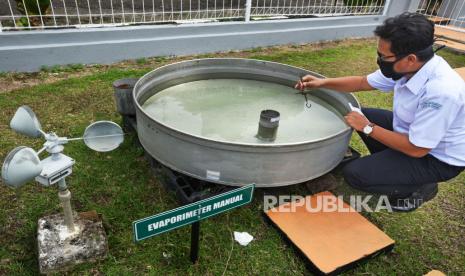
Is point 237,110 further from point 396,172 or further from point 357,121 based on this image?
point 396,172

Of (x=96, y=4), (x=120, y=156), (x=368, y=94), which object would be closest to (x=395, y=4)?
(x=368, y=94)

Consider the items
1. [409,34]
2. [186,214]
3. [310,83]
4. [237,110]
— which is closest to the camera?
[186,214]

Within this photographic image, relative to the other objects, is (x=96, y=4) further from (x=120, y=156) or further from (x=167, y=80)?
(x=120, y=156)

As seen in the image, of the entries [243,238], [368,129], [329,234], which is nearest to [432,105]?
[368,129]

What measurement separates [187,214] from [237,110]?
1.89 metres

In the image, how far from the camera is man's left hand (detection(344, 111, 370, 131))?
2473 millimetres

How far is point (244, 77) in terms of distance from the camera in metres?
3.88

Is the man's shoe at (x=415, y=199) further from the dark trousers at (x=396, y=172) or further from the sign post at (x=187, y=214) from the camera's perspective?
the sign post at (x=187, y=214)

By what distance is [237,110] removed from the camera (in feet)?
11.4

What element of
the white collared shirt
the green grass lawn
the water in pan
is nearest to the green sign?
the green grass lawn

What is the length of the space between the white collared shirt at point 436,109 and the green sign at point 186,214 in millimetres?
1169

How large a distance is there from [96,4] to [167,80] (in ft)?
10.1

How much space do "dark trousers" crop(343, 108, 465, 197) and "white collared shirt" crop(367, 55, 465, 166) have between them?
80 mm

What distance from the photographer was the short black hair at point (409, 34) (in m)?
2.07
